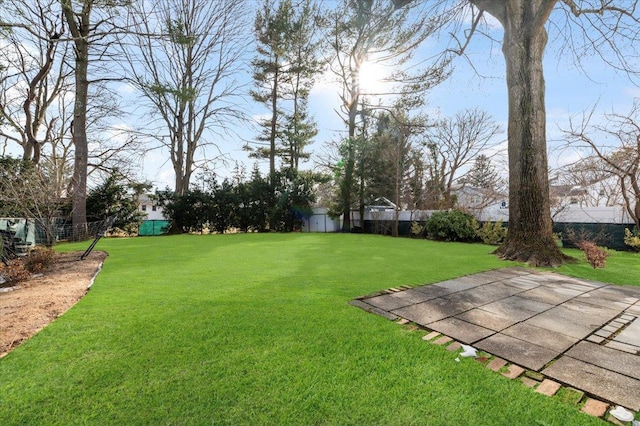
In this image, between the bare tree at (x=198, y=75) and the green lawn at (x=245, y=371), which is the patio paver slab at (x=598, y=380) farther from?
the bare tree at (x=198, y=75)

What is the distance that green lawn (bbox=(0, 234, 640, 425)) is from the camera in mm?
1304

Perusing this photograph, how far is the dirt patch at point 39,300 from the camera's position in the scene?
216cm

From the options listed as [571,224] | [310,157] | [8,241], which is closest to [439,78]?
[571,224]

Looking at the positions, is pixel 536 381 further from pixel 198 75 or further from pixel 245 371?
pixel 198 75

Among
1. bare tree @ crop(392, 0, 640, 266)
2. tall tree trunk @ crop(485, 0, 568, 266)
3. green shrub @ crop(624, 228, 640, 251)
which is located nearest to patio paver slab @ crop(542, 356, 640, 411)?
bare tree @ crop(392, 0, 640, 266)

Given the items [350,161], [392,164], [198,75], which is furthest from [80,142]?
[392,164]

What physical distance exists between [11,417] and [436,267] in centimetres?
475

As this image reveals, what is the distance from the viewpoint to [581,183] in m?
8.65

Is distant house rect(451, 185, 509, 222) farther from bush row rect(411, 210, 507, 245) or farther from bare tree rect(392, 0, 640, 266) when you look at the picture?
bare tree rect(392, 0, 640, 266)

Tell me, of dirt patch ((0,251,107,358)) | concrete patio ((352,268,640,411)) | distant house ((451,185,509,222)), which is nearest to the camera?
concrete patio ((352,268,640,411))

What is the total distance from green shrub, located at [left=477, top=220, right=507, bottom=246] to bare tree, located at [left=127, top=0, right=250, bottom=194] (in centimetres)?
1344

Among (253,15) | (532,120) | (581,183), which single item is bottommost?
(581,183)

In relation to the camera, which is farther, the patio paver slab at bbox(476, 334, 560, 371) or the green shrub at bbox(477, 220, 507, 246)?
the green shrub at bbox(477, 220, 507, 246)

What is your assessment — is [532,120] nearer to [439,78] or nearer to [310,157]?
[439,78]
